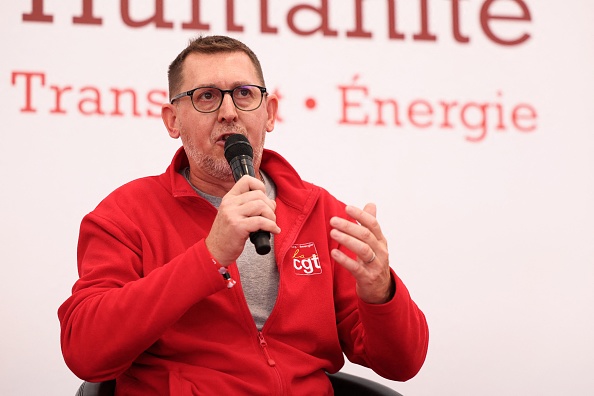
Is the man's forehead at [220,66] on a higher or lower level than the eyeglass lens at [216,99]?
higher

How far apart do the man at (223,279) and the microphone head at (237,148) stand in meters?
0.12

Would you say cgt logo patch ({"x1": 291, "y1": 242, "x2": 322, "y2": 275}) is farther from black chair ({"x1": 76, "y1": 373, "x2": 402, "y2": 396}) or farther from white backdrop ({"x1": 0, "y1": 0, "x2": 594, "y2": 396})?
white backdrop ({"x1": 0, "y1": 0, "x2": 594, "y2": 396})

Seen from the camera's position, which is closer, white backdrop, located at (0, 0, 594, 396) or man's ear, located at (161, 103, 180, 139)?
man's ear, located at (161, 103, 180, 139)

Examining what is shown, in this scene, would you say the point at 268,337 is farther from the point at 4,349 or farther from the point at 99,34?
the point at 99,34

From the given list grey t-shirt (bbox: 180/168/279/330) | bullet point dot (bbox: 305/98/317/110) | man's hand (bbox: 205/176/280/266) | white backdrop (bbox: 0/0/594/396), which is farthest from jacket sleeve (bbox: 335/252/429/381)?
bullet point dot (bbox: 305/98/317/110)

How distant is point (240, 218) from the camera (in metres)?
1.42

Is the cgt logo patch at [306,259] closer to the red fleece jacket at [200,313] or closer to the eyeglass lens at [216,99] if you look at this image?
the red fleece jacket at [200,313]

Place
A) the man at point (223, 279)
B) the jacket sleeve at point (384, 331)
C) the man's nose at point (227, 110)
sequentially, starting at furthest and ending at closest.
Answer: the man's nose at point (227, 110) < the jacket sleeve at point (384, 331) < the man at point (223, 279)

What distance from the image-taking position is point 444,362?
9.19 ft

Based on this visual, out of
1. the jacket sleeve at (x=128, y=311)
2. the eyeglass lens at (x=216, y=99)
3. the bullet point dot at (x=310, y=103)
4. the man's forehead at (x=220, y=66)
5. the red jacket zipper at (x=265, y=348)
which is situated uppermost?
the man's forehead at (x=220, y=66)

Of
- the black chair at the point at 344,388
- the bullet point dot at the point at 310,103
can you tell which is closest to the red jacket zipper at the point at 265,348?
the black chair at the point at 344,388

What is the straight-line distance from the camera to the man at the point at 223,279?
4.96ft

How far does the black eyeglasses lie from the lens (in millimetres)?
1801

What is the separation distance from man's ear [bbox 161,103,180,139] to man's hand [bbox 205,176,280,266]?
0.51m
